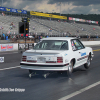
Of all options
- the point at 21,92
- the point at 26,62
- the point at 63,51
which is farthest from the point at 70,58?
the point at 21,92

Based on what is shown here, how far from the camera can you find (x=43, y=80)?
8.41 metres

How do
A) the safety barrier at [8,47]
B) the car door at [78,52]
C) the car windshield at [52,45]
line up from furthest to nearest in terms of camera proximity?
the safety barrier at [8,47] → the car door at [78,52] → the car windshield at [52,45]

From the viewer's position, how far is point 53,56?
27.4 ft

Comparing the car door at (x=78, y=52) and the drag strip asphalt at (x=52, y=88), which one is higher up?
the car door at (x=78, y=52)

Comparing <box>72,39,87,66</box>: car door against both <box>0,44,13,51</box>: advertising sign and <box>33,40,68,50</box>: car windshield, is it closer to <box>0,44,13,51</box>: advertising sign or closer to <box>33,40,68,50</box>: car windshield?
<box>33,40,68,50</box>: car windshield

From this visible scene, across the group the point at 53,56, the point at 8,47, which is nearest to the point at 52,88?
the point at 53,56

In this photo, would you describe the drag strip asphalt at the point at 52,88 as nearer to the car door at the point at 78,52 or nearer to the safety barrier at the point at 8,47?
the car door at the point at 78,52

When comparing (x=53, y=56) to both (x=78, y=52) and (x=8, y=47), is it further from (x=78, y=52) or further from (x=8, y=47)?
(x=8, y=47)

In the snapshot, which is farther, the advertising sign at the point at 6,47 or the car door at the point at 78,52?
the advertising sign at the point at 6,47

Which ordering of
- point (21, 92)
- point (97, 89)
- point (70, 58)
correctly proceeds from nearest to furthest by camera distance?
point (21, 92)
point (97, 89)
point (70, 58)

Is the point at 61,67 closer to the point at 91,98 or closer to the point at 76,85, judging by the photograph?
the point at 76,85

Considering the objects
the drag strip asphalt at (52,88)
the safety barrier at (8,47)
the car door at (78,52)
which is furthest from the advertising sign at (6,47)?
the drag strip asphalt at (52,88)

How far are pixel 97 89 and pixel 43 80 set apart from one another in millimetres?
2288

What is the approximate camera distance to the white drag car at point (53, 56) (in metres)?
8.36
